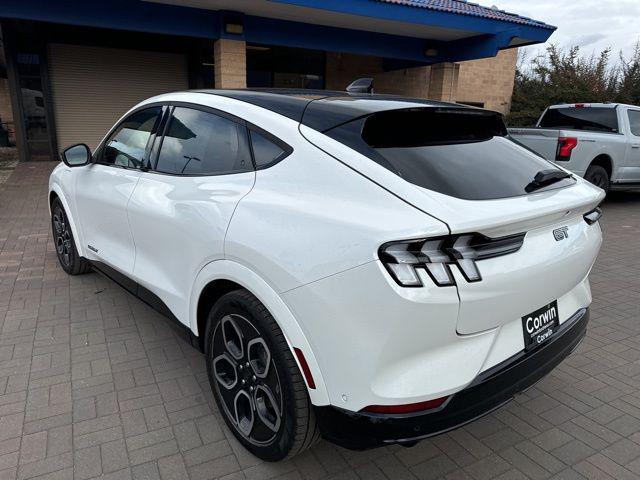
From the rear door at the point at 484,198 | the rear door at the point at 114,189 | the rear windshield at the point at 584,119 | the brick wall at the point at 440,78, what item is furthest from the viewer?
the brick wall at the point at 440,78

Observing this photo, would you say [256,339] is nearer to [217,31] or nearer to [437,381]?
[437,381]

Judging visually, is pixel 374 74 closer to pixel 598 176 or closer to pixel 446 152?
pixel 598 176

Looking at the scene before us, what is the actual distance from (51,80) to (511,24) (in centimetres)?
1338

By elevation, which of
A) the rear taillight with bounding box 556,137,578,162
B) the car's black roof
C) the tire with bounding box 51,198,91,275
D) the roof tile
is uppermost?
the roof tile

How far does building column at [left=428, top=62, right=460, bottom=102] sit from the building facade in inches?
1.3

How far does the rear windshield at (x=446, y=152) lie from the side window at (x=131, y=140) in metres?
1.73

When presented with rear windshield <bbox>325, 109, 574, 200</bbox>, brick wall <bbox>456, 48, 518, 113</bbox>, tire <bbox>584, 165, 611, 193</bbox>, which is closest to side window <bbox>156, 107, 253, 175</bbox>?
rear windshield <bbox>325, 109, 574, 200</bbox>

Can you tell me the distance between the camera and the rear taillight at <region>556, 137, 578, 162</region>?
27.4 feet

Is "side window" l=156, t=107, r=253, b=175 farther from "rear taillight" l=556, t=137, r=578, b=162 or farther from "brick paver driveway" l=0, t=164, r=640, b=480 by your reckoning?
"rear taillight" l=556, t=137, r=578, b=162

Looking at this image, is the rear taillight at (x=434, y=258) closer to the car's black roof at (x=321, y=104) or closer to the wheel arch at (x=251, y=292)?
the wheel arch at (x=251, y=292)

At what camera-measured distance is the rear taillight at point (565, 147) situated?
8344 millimetres

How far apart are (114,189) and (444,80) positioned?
15012 mm

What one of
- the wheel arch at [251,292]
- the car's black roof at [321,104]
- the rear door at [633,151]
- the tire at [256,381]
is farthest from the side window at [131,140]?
the rear door at [633,151]

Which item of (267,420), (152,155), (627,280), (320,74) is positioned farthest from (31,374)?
(320,74)
